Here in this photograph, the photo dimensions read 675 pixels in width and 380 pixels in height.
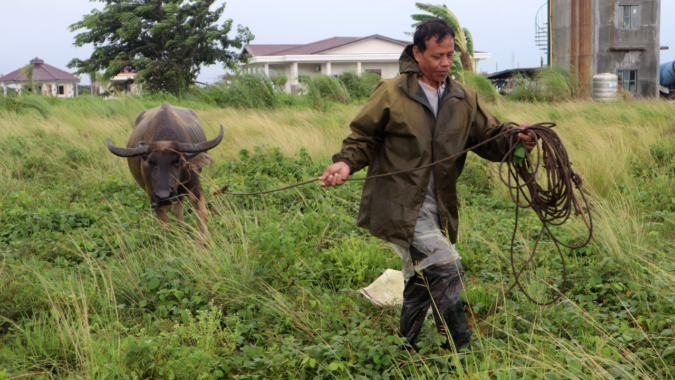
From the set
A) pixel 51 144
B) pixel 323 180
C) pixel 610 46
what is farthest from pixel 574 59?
pixel 323 180

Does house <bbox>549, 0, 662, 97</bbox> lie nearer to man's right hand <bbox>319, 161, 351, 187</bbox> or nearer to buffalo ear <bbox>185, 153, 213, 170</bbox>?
buffalo ear <bbox>185, 153, 213, 170</bbox>

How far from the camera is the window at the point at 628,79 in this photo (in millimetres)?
23203

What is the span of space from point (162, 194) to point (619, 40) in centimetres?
2199

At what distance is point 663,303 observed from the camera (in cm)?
371

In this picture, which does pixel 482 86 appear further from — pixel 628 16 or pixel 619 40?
pixel 628 16

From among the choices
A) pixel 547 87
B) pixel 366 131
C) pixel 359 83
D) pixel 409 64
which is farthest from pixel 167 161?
pixel 359 83

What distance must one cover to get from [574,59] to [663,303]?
22.0 m

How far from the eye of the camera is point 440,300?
3150 mm

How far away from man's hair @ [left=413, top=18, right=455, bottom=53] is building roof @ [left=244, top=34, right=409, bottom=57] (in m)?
34.2

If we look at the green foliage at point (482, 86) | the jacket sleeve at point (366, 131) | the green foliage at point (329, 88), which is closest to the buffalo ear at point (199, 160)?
the jacket sleeve at point (366, 131)

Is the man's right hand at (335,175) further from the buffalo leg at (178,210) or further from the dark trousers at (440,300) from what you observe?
the buffalo leg at (178,210)

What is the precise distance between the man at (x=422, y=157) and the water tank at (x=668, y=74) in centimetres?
2919

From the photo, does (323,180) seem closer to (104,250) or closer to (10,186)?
(104,250)

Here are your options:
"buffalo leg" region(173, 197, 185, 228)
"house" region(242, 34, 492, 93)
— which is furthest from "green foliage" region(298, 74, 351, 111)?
"house" region(242, 34, 492, 93)
